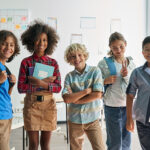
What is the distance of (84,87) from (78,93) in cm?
10

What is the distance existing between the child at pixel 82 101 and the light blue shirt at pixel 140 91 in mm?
249

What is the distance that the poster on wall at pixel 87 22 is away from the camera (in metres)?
3.89

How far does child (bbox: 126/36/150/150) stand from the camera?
1.28 metres

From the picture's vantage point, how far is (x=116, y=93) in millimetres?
1616

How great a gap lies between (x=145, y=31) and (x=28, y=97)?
11.2ft

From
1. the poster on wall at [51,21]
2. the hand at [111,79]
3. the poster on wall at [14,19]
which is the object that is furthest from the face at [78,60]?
the poster on wall at [14,19]

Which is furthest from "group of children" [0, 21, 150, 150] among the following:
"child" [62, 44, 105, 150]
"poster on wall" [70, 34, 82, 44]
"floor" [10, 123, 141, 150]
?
"poster on wall" [70, 34, 82, 44]

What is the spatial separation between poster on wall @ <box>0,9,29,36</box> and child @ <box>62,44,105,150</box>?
262cm

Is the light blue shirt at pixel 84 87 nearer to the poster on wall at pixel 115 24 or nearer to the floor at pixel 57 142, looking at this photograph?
the floor at pixel 57 142

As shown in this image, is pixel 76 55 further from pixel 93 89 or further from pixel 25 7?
pixel 25 7

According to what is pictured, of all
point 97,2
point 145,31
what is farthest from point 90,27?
point 145,31

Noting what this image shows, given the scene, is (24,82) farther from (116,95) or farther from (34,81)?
(116,95)

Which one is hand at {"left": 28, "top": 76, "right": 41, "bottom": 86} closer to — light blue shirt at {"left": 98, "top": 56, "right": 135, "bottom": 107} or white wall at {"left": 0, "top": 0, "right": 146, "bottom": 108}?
Result: light blue shirt at {"left": 98, "top": 56, "right": 135, "bottom": 107}

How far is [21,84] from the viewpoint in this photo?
1458mm
